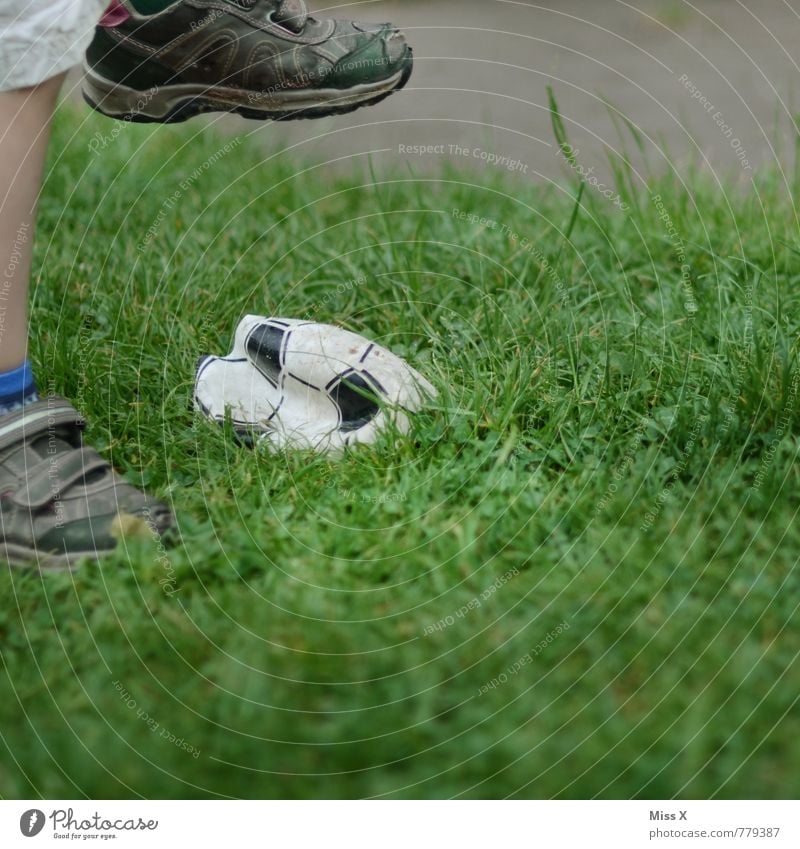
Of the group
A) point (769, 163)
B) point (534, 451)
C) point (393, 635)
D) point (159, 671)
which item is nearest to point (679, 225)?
point (769, 163)

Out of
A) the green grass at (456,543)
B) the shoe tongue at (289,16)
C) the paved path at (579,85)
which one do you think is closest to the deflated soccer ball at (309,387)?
the green grass at (456,543)

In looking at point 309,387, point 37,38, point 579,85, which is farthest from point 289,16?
point 579,85

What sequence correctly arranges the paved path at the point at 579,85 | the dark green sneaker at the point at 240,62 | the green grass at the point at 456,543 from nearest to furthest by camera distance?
the green grass at the point at 456,543 < the dark green sneaker at the point at 240,62 < the paved path at the point at 579,85

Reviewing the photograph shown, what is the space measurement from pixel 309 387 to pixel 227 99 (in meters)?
0.54

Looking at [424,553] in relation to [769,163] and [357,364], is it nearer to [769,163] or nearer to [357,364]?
[357,364]

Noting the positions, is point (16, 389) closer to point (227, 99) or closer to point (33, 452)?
point (33, 452)

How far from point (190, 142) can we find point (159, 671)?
5.66ft

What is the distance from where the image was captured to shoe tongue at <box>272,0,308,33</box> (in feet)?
5.48

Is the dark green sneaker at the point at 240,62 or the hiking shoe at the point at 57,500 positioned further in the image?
the dark green sneaker at the point at 240,62

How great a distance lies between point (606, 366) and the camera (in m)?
1.50

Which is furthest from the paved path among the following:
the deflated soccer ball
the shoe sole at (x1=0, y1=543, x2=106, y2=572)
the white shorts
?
the shoe sole at (x1=0, y1=543, x2=106, y2=572)

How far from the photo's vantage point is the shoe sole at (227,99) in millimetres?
1679

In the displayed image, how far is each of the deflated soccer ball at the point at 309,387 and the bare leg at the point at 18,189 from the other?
292 millimetres

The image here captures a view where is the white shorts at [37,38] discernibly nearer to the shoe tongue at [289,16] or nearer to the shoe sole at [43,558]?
the shoe tongue at [289,16]
